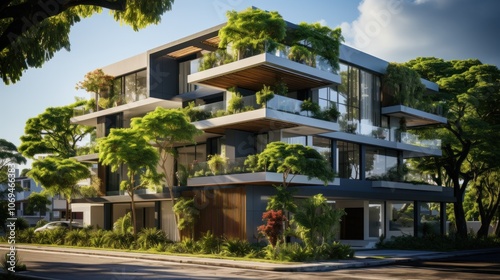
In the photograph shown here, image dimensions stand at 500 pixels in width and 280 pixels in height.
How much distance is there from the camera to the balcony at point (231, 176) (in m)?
33.6

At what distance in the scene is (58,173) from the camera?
44656 millimetres

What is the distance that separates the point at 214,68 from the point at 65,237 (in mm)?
15918

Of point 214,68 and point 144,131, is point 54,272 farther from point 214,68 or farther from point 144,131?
point 214,68

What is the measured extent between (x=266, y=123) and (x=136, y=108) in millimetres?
12126

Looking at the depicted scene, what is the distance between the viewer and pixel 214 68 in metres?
36.3

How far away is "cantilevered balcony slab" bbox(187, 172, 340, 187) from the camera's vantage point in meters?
33.4

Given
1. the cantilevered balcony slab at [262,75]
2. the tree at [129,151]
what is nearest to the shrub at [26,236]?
the tree at [129,151]

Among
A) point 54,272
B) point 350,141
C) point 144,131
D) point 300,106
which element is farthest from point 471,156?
point 54,272

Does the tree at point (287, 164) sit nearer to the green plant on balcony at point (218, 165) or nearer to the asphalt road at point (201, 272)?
the green plant on balcony at point (218, 165)

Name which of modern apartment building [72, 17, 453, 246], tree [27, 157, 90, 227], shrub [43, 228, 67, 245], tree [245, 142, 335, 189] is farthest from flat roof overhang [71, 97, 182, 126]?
tree [245, 142, 335, 189]

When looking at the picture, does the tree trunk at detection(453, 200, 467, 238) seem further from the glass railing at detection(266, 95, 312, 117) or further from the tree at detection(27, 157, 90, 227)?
the tree at detection(27, 157, 90, 227)

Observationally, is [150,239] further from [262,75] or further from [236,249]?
[262,75]

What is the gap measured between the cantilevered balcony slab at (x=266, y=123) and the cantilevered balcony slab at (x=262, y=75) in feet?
8.35

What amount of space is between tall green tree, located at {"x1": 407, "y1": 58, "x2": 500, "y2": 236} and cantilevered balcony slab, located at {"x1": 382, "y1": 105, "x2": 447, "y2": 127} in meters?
A: 1.09
